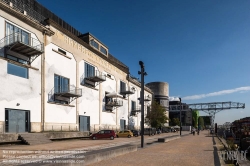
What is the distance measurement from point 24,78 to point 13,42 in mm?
3897

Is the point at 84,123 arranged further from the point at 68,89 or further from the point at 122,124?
the point at 122,124

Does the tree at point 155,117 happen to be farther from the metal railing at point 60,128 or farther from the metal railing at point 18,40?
the metal railing at point 18,40

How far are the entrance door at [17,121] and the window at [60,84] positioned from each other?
567cm

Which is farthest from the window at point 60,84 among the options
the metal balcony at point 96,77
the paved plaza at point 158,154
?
the paved plaza at point 158,154

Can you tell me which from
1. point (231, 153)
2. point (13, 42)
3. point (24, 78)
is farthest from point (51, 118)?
point (231, 153)

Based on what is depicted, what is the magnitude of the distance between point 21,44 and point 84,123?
54.5 feet

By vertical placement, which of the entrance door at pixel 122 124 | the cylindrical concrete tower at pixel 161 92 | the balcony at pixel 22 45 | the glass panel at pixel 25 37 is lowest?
the entrance door at pixel 122 124

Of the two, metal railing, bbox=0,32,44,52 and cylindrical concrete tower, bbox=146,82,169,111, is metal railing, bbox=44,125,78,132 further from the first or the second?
cylindrical concrete tower, bbox=146,82,169,111

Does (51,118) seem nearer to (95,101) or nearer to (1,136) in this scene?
(1,136)

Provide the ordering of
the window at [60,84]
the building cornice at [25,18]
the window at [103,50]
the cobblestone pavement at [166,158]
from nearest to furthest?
1. the cobblestone pavement at [166,158]
2. the building cornice at [25,18]
3. the window at [60,84]
4. the window at [103,50]

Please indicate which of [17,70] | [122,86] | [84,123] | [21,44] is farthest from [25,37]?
[122,86]

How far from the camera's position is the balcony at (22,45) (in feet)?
69.1

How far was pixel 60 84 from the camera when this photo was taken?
28.8 metres

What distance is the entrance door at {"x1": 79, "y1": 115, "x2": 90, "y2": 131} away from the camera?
33062 millimetres
